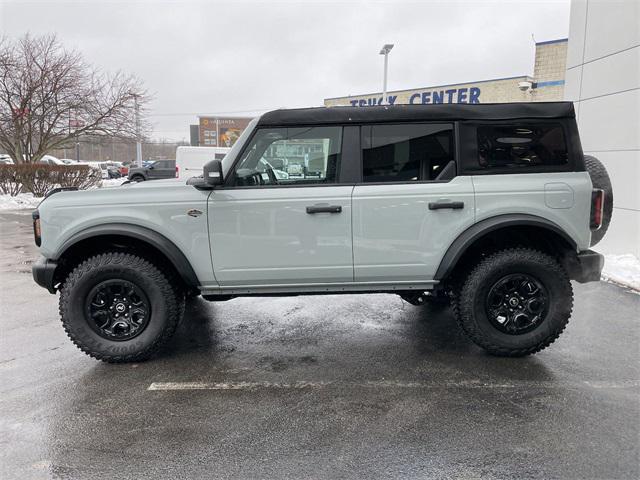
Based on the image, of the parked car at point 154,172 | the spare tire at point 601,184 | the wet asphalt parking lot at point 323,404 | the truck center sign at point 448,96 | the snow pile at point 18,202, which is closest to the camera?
the wet asphalt parking lot at point 323,404

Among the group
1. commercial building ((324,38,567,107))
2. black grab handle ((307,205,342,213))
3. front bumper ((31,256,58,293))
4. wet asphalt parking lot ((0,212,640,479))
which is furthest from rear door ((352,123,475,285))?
commercial building ((324,38,567,107))

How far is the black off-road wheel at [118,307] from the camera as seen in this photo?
11.9 feet

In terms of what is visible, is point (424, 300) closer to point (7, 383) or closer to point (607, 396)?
point (607, 396)

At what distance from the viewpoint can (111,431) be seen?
2770 millimetres

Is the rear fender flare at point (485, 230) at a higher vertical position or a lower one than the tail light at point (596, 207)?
lower

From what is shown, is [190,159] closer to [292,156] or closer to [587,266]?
[292,156]

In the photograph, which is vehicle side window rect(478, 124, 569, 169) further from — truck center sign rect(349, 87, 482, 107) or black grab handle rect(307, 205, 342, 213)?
truck center sign rect(349, 87, 482, 107)

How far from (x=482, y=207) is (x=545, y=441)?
1724 millimetres

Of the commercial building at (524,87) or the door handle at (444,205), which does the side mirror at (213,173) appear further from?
the commercial building at (524,87)

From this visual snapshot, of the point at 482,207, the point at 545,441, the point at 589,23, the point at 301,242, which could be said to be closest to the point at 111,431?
the point at 301,242

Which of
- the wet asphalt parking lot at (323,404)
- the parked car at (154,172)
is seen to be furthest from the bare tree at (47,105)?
the wet asphalt parking lot at (323,404)

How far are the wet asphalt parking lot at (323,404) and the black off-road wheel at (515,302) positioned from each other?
0.19 meters

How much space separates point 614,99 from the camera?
7.08 m

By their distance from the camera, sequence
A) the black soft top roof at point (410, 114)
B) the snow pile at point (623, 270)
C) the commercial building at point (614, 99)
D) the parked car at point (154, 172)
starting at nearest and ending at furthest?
the black soft top roof at point (410, 114), the snow pile at point (623, 270), the commercial building at point (614, 99), the parked car at point (154, 172)
